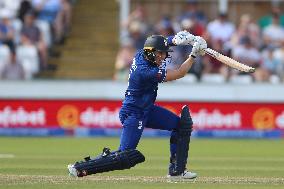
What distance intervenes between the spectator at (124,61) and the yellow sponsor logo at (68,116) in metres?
1.28

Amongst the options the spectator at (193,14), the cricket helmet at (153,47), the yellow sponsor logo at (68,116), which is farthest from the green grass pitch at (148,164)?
the spectator at (193,14)

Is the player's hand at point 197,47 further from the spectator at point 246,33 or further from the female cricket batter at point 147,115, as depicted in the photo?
the spectator at point 246,33

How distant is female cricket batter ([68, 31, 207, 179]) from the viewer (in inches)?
408

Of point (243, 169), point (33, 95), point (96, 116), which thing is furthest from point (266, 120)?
point (243, 169)

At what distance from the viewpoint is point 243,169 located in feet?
41.0

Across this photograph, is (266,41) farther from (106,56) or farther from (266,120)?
(106,56)

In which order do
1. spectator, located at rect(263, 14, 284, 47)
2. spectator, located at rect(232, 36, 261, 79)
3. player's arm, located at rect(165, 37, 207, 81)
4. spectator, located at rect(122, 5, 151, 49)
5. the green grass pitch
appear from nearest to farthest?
the green grass pitch, player's arm, located at rect(165, 37, 207, 81), spectator, located at rect(232, 36, 261, 79), spectator, located at rect(263, 14, 284, 47), spectator, located at rect(122, 5, 151, 49)

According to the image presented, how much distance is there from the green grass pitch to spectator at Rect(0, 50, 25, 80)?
154 cm

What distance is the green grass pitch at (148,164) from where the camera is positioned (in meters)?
10.3

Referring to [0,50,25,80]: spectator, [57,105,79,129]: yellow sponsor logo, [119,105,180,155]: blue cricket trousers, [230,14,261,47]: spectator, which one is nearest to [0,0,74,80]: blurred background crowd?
[0,50,25,80]: spectator

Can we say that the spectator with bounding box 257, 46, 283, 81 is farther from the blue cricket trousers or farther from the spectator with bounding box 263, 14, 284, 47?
the blue cricket trousers

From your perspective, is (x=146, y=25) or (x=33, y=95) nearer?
(x=33, y=95)

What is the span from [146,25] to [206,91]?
2.71 metres

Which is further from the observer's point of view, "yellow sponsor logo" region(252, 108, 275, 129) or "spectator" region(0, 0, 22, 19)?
"spectator" region(0, 0, 22, 19)
